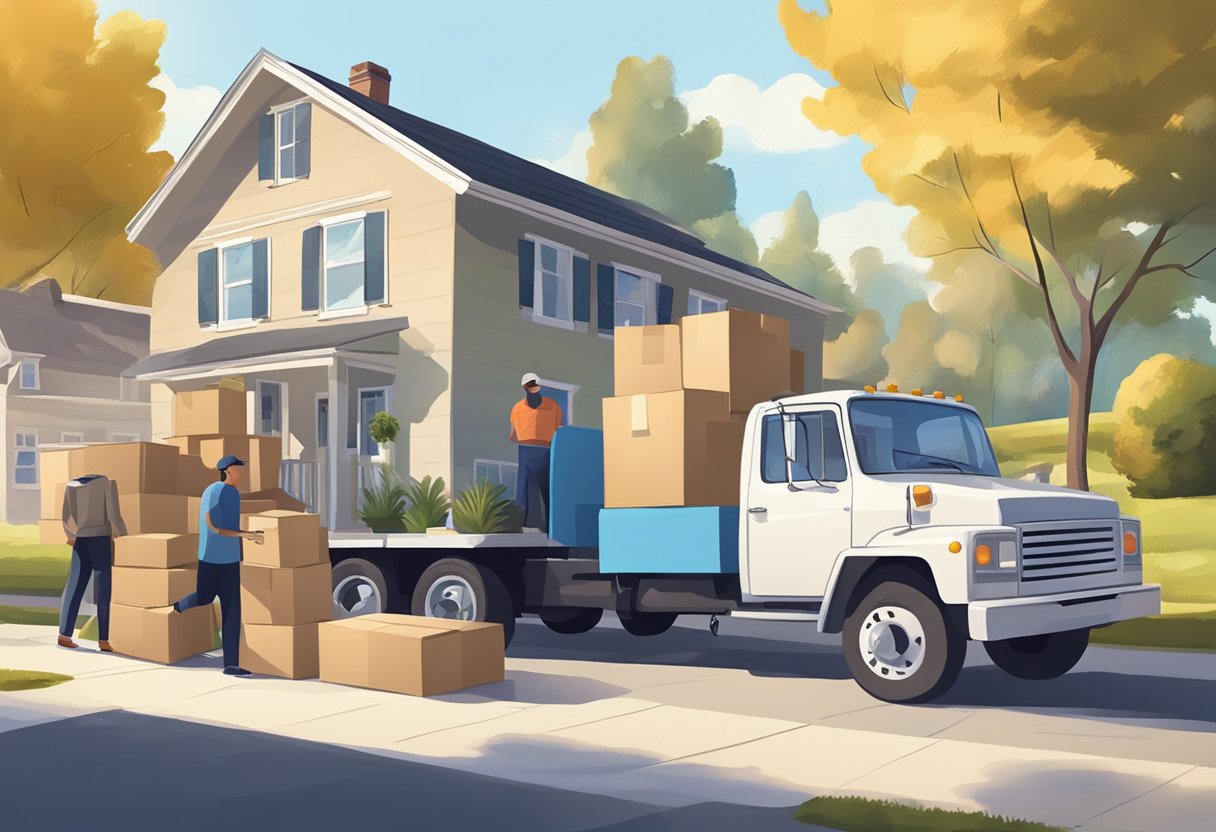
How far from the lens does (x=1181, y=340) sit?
248 ft

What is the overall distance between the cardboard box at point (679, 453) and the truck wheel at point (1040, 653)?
269cm

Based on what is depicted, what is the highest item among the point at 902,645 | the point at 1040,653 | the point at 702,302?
the point at 702,302

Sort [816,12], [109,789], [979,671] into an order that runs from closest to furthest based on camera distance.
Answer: [109,789] < [979,671] < [816,12]

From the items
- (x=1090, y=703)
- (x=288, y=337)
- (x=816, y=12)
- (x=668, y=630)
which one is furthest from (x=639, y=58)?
(x=1090, y=703)

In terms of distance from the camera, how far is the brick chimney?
26.2 meters

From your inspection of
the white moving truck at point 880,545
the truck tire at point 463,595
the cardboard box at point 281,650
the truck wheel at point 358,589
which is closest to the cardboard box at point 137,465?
the truck wheel at point 358,589

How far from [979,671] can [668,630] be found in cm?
477

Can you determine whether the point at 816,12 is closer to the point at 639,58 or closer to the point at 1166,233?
the point at 1166,233

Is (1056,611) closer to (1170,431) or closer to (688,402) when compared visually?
(688,402)

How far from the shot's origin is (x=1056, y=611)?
9.36 meters

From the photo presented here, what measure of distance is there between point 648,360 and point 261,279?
1305cm

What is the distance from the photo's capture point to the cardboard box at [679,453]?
35.8ft

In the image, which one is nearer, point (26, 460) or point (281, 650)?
point (281, 650)

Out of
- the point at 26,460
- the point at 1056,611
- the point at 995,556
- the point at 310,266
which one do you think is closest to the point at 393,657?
the point at 995,556
